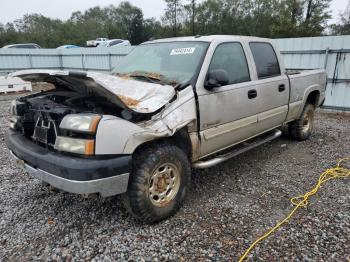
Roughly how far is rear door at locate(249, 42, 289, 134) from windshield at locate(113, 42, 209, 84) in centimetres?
108

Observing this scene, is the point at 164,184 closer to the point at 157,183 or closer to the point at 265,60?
the point at 157,183

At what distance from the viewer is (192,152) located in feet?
10.8

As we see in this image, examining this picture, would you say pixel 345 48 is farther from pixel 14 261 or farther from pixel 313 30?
pixel 313 30

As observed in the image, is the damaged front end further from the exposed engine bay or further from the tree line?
the tree line

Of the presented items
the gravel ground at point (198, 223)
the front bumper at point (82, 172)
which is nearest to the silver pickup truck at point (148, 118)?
the front bumper at point (82, 172)

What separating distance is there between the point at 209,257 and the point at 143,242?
64 cm

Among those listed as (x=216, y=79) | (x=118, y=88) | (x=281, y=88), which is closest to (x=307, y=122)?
(x=281, y=88)

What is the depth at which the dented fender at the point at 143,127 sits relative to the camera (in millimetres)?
2387

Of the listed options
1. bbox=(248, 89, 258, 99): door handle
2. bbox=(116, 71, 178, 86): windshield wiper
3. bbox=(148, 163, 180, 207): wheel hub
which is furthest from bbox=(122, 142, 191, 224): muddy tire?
bbox=(248, 89, 258, 99): door handle

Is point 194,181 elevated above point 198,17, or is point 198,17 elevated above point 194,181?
point 198,17

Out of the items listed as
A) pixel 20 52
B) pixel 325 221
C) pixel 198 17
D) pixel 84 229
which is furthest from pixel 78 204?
pixel 198 17

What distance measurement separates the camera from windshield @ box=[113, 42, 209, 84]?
3.41 meters

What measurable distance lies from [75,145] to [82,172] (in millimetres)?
260

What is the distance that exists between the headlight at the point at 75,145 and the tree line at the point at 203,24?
106ft
